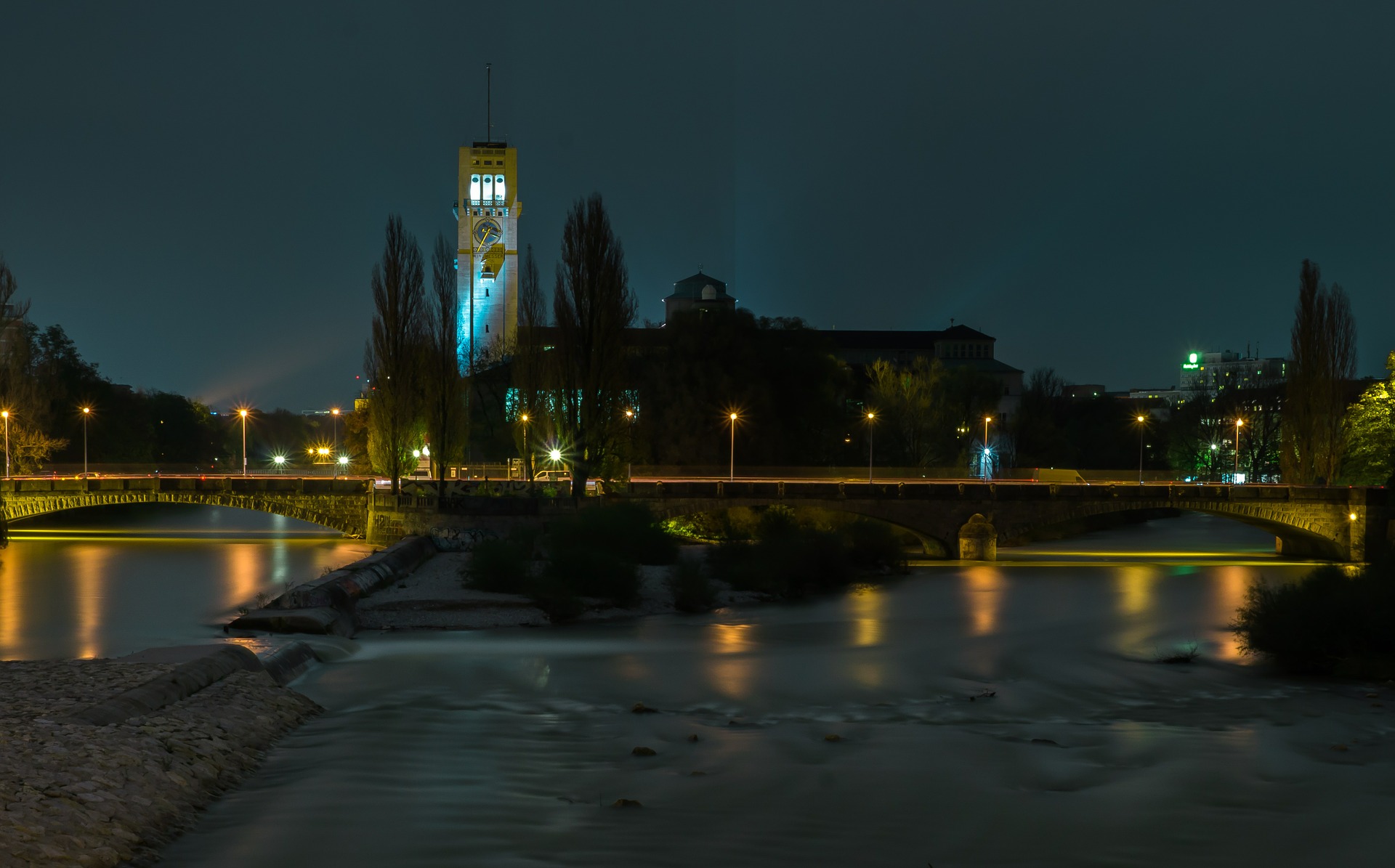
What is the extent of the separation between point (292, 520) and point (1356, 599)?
232ft

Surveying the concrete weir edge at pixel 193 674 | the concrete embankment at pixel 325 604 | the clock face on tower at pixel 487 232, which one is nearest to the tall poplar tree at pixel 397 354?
the concrete embankment at pixel 325 604

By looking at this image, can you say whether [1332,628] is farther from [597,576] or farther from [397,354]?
[397,354]

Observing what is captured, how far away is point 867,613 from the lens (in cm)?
3266

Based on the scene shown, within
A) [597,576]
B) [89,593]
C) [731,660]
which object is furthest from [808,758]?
[89,593]

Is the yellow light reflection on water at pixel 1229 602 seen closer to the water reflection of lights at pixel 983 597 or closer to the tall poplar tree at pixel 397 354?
the water reflection of lights at pixel 983 597

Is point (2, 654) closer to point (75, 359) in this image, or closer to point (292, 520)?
point (292, 520)

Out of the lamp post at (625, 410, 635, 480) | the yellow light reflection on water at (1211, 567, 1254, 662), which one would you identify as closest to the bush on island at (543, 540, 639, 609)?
the yellow light reflection on water at (1211, 567, 1254, 662)

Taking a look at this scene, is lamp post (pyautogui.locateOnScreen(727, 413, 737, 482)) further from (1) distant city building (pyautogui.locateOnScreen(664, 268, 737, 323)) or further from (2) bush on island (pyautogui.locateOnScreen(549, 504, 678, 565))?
(1) distant city building (pyautogui.locateOnScreen(664, 268, 737, 323))

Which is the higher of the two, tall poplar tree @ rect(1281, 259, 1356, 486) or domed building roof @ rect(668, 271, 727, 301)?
domed building roof @ rect(668, 271, 727, 301)

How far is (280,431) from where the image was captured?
7441 inches

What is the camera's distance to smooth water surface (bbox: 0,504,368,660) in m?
26.5

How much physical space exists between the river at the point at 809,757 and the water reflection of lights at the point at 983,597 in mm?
1309

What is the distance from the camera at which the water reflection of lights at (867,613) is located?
92.3ft

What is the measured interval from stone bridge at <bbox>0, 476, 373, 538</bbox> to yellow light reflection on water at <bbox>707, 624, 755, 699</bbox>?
88.0 feet
